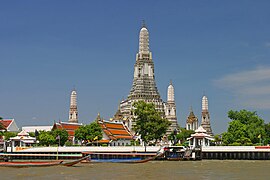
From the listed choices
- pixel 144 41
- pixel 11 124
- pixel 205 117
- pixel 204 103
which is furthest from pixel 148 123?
pixel 204 103

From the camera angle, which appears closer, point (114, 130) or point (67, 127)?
point (114, 130)

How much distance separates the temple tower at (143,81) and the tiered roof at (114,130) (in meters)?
20.9

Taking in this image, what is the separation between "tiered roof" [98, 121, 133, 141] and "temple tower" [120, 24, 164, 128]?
20.9m

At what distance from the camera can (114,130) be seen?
8950 cm

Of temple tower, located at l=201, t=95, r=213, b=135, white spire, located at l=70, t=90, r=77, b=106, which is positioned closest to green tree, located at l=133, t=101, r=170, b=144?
white spire, located at l=70, t=90, r=77, b=106

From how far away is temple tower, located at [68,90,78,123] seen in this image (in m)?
122

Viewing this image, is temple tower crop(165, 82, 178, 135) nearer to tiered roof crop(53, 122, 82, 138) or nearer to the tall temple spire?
the tall temple spire

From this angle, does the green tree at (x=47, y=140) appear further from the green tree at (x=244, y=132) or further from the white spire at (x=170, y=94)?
the white spire at (x=170, y=94)

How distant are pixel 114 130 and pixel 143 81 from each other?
96.5 ft

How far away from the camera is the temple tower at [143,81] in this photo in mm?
115125

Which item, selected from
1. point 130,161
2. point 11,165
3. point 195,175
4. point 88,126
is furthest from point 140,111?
point 195,175

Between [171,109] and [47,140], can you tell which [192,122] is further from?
[47,140]

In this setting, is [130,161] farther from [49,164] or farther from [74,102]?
[74,102]

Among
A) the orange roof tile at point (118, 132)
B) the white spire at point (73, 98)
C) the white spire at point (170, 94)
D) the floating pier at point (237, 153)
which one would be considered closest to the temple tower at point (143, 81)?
the white spire at point (170, 94)
